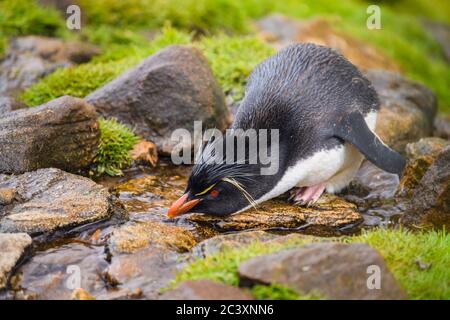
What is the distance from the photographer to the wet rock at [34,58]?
10047 mm

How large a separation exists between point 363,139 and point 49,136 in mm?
3307

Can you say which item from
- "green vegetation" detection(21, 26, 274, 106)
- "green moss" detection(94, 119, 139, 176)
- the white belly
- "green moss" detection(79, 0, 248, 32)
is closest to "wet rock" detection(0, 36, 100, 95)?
"green vegetation" detection(21, 26, 274, 106)

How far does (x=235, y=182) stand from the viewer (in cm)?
611

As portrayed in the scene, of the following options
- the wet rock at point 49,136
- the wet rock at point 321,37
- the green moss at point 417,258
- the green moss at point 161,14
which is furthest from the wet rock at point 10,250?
the wet rock at point 321,37

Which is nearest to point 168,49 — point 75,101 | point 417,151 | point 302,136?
point 75,101

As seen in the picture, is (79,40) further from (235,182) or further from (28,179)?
(235,182)

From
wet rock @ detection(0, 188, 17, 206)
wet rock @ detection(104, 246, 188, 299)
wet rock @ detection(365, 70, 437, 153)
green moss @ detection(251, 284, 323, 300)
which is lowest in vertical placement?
wet rock @ detection(104, 246, 188, 299)

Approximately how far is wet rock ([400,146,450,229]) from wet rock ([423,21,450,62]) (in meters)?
12.7

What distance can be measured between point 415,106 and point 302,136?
12.6 ft

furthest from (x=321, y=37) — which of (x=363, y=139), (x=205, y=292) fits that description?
(x=205, y=292)

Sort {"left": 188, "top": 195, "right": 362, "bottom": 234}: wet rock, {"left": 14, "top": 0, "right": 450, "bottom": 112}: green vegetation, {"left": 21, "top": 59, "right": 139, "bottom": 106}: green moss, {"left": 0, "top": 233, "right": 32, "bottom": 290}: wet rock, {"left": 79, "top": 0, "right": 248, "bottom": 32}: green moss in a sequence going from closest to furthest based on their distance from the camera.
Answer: {"left": 0, "top": 233, "right": 32, "bottom": 290}: wet rock → {"left": 188, "top": 195, "right": 362, "bottom": 234}: wet rock → {"left": 21, "top": 59, "right": 139, "bottom": 106}: green moss → {"left": 14, "top": 0, "right": 450, "bottom": 112}: green vegetation → {"left": 79, "top": 0, "right": 248, "bottom": 32}: green moss

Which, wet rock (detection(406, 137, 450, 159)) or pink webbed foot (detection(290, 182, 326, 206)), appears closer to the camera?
pink webbed foot (detection(290, 182, 326, 206))

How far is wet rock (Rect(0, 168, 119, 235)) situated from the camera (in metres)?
5.68

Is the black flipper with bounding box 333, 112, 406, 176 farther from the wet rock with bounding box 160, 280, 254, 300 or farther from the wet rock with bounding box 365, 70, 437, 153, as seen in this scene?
the wet rock with bounding box 160, 280, 254, 300
